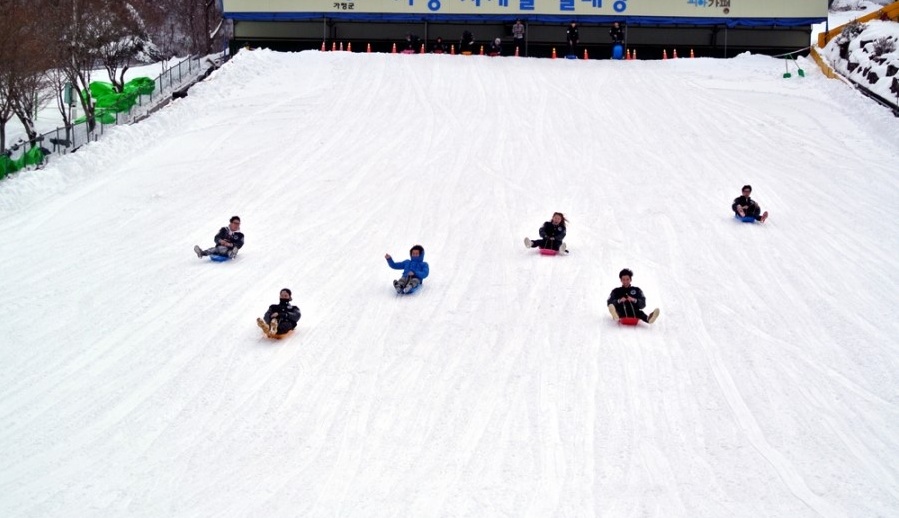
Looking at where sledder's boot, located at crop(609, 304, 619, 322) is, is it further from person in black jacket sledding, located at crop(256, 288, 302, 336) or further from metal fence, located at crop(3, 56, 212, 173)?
metal fence, located at crop(3, 56, 212, 173)

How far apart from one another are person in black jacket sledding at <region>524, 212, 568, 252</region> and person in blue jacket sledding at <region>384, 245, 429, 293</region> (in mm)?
2380

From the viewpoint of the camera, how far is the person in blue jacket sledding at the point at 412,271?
47.7 feet

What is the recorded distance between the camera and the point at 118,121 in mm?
27906

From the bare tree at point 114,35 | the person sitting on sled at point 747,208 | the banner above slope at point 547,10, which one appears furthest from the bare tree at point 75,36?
the person sitting on sled at point 747,208

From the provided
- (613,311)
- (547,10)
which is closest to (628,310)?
(613,311)

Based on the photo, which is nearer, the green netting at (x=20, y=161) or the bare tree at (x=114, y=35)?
the green netting at (x=20, y=161)

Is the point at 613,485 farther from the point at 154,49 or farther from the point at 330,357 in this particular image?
the point at 154,49

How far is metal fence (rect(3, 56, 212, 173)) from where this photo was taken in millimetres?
23906

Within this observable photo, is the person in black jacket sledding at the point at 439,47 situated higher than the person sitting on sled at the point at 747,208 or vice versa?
the person in black jacket sledding at the point at 439,47

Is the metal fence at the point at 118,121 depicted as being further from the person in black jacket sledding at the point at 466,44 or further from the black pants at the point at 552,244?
the black pants at the point at 552,244

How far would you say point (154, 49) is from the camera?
55.7m

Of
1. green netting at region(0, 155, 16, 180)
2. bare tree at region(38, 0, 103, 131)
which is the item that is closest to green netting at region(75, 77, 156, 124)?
bare tree at region(38, 0, 103, 131)

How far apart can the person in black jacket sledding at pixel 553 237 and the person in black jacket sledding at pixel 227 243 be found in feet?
15.5

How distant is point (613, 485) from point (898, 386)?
13.9ft
